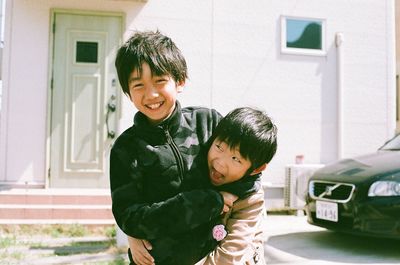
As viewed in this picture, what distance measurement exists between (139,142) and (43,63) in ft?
17.4

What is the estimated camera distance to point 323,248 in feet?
15.2

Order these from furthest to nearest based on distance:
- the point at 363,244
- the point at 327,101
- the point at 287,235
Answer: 1. the point at 327,101
2. the point at 287,235
3. the point at 363,244

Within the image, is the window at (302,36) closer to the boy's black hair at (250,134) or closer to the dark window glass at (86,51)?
the dark window glass at (86,51)

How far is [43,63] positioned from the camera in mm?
6191

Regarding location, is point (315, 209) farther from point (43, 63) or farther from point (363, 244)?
point (43, 63)

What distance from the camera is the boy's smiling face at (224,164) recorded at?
1.44m

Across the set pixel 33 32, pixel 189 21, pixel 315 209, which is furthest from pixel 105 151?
pixel 315 209

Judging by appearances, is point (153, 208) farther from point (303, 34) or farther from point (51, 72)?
point (303, 34)

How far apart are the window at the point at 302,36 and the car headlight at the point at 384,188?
11.3 ft

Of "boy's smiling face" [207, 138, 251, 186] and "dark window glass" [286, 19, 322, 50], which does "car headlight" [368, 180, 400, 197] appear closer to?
"boy's smiling face" [207, 138, 251, 186]

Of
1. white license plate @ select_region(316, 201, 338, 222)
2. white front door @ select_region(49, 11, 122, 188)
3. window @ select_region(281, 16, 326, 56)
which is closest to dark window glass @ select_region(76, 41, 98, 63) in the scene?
white front door @ select_region(49, 11, 122, 188)

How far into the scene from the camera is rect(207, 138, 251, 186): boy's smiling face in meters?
1.44

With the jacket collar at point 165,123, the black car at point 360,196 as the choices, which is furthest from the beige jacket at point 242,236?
the black car at point 360,196

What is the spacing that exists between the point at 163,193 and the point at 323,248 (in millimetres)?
3700
